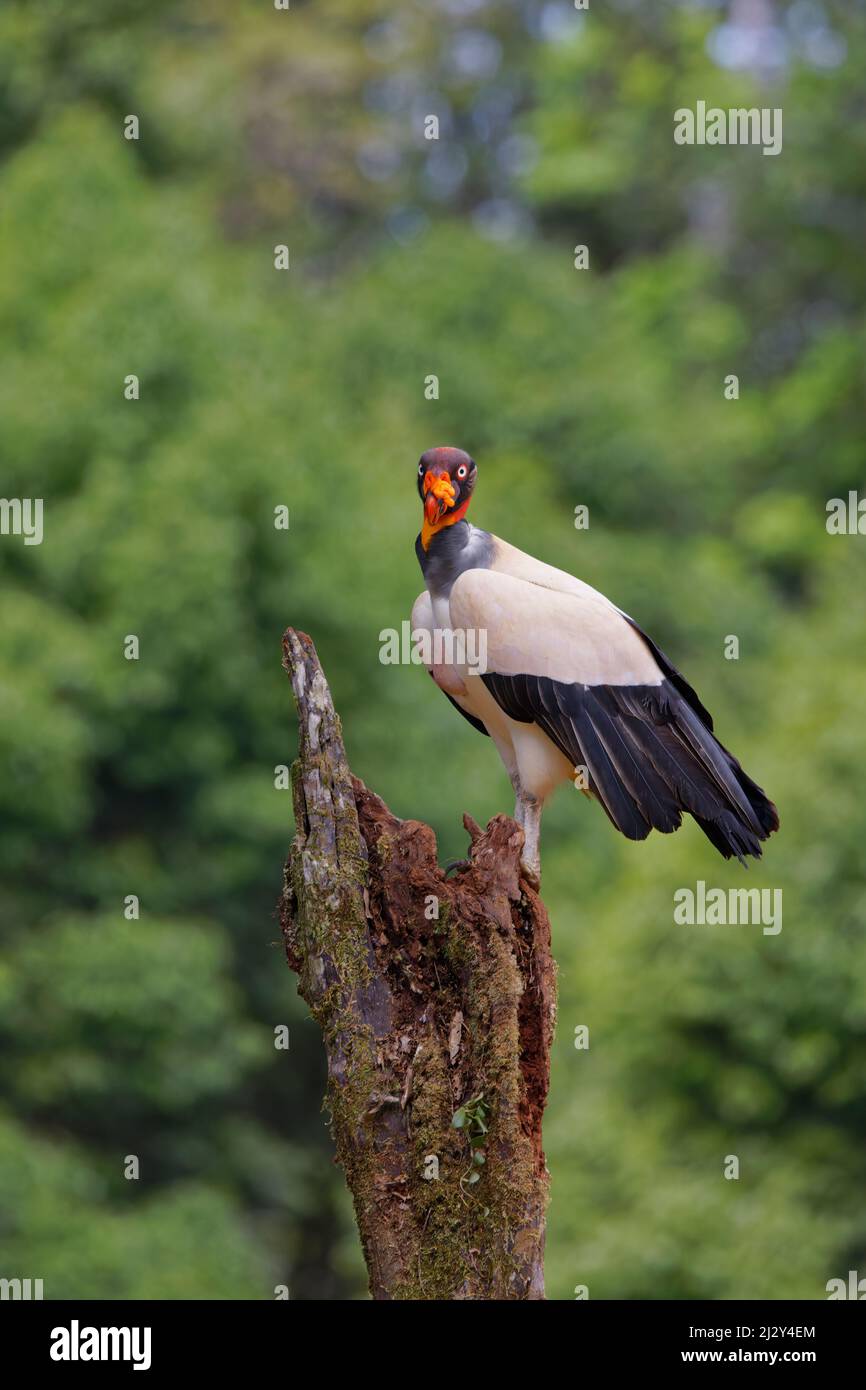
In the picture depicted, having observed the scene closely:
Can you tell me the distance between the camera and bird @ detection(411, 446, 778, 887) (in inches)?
350

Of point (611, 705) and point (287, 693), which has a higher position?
point (287, 693)

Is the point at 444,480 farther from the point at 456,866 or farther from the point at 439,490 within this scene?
the point at 456,866

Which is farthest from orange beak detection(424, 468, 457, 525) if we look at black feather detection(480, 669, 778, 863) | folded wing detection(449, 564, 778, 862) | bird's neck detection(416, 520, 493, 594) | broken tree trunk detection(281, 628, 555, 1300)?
broken tree trunk detection(281, 628, 555, 1300)

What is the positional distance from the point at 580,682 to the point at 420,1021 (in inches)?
74.3

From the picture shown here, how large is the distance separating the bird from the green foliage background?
913 cm

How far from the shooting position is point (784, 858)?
62.0ft

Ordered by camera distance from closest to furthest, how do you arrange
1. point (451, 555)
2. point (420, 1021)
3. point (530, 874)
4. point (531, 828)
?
point (420, 1021) → point (530, 874) → point (451, 555) → point (531, 828)

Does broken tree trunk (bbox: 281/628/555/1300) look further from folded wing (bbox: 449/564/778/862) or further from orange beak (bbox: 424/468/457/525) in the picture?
orange beak (bbox: 424/468/457/525)

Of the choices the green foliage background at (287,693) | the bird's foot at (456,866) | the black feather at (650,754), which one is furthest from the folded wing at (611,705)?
the green foliage background at (287,693)

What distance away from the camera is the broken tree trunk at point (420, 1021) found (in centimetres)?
770

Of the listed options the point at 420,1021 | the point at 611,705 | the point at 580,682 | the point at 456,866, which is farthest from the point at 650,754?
the point at 420,1021

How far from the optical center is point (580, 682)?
29.7 ft
